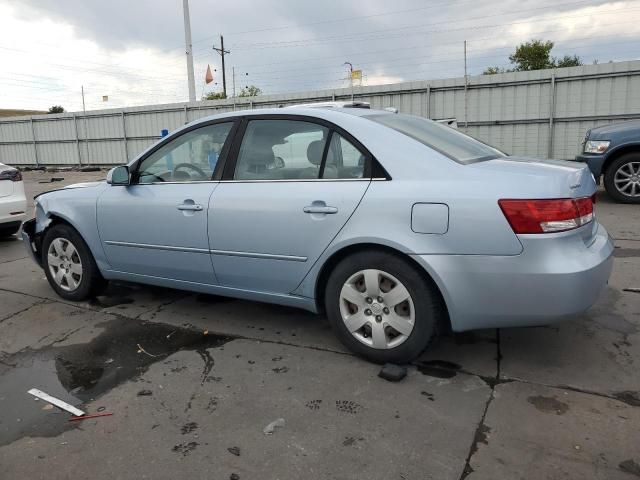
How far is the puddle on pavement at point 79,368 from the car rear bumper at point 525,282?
1591 mm

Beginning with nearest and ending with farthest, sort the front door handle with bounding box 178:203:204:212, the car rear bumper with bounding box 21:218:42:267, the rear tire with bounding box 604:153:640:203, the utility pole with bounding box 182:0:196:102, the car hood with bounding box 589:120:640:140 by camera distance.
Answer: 1. the front door handle with bounding box 178:203:204:212
2. the car rear bumper with bounding box 21:218:42:267
3. the car hood with bounding box 589:120:640:140
4. the rear tire with bounding box 604:153:640:203
5. the utility pole with bounding box 182:0:196:102

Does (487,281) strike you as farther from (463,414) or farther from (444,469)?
(444,469)

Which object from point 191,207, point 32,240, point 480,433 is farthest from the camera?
point 32,240

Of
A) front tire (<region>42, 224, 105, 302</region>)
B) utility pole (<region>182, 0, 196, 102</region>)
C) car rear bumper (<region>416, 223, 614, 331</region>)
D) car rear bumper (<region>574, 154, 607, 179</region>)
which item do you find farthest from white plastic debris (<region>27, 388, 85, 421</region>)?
utility pole (<region>182, 0, 196, 102</region>)

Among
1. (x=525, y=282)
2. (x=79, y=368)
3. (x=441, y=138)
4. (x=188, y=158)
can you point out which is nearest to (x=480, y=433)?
(x=525, y=282)

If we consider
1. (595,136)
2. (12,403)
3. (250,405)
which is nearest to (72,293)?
(12,403)

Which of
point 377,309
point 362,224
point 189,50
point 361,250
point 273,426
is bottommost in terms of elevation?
point 273,426

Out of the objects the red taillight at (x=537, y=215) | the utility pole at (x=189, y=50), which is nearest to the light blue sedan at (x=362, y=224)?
the red taillight at (x=537, y=215)

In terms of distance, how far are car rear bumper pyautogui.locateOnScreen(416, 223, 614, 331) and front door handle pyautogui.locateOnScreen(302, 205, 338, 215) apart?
60 centimetres

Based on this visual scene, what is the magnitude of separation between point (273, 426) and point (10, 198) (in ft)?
20.8

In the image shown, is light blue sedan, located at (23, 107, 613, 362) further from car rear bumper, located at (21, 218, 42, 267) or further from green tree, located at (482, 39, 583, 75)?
green tree, located at (482, 39, 583, 75)

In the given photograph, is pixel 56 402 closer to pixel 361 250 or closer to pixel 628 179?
pixel 361 250

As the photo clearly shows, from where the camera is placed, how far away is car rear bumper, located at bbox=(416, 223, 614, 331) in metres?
2.65

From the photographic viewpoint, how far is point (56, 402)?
2893mm
